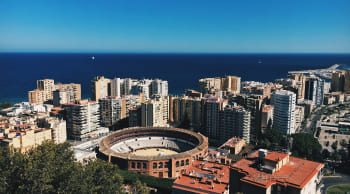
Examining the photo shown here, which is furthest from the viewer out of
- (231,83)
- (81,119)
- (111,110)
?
(231,83)

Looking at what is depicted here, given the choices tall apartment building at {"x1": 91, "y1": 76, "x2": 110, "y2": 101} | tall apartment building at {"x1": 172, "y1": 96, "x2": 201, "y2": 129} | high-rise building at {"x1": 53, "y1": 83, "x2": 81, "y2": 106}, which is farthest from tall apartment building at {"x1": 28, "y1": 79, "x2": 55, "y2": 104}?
tall apartment building at {"x1": 172, "y1": 96, "x2": 201, "y2": 129}

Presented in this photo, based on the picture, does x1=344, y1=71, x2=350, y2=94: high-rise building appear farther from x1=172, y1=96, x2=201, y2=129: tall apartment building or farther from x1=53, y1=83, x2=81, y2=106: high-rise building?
x1=53, y1=83, x2=81, y2=106: high-rise building

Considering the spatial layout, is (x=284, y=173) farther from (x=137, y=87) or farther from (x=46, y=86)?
(x=46, y=86)

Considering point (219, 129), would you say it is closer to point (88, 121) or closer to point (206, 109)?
point (206, 109)

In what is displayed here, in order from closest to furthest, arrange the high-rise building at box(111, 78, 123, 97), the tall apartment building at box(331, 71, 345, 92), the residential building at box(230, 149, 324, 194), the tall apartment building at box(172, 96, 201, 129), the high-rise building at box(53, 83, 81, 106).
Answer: the residential building at box(230, 149, 324, 194), the tall apartment building at box(172, 96, 201, 129), the high-rise building at box(53, 83, 81, 106), the high-rise building at box(111, 78, 123, 97), the tall apartment building at box(331, 71, 345, 92)

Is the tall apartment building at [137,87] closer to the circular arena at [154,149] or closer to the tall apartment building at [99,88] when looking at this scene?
the tall apartment building at [99,88]

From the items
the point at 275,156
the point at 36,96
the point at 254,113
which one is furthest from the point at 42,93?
the point at 275,156
